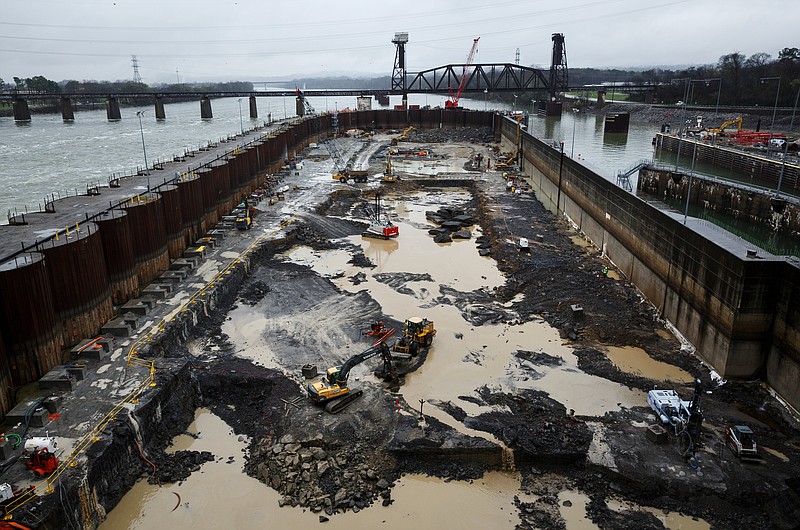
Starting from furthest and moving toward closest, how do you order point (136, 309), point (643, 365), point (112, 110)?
1. point (112, 110)
2. point (136, 309)
3. point (643, 365)

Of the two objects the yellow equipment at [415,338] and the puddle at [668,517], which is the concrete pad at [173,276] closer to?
the yellow equipment at [415,338]

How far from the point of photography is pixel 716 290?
70.8ft

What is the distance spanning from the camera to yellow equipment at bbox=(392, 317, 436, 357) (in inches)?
866

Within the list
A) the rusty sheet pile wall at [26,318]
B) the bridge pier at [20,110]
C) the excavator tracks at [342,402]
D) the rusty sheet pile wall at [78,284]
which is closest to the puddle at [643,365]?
the excavator tracks at [342,402]

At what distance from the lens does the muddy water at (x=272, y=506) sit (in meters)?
14.6

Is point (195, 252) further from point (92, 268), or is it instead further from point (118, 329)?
point (118, 329)

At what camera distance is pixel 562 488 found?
15.7 metres

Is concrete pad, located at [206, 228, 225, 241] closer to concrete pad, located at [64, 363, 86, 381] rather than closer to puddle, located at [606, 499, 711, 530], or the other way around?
concrete pad, located at [64, 363, 86, 381]

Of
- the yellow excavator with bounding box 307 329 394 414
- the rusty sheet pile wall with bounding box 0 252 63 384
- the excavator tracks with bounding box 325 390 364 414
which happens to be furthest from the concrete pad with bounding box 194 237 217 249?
the excavator tracks with bounding box 325 390 364 414

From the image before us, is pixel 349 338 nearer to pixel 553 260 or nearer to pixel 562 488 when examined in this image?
pixel 562 488

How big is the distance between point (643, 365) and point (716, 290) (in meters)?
4.25

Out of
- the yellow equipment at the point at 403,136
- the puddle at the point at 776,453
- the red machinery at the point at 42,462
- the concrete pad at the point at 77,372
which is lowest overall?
the puddle at the point at 776,453

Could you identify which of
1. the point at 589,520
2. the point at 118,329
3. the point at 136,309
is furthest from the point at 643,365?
the point at 136,309

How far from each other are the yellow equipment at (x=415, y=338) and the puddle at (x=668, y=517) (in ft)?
31.1
